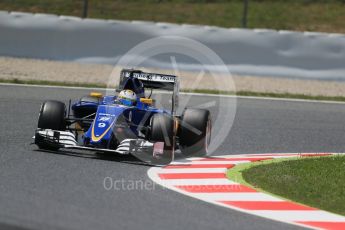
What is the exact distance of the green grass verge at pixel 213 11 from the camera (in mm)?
24859

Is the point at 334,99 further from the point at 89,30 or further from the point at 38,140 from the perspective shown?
the point at 38,140

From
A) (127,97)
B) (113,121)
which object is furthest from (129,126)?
(127,97)

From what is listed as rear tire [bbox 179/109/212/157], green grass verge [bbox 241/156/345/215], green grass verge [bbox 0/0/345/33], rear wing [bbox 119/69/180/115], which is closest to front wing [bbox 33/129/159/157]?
rear tire [bbox 179/109/212/157]

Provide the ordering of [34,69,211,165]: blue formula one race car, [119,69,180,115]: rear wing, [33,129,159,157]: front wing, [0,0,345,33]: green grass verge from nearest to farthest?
1. [33,129,159,157]: front wing
2. [34,69,211,165]: blue formula one race car
3. [119,69,180,115]: rear wing
4. [0,0,345,33]: green grass verge

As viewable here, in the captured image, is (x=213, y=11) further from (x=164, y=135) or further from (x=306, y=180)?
(x=306, y=180)

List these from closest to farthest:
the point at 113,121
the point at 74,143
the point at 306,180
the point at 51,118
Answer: the point at 306,180 → the point at 74,143 → the point at 113,121 → the point at 51,118

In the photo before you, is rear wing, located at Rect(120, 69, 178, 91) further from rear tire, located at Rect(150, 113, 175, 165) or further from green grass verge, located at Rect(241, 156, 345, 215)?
green grass verge, located at Rect(241, 156, 345, 215)

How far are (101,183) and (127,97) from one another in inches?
98.7

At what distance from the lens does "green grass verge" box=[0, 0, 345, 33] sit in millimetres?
24859

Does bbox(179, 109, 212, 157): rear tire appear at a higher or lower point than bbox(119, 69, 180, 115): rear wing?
lower

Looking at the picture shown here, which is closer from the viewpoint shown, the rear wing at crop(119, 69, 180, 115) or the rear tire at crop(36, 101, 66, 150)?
the rear tire at crop(36, 101, 66, 150)

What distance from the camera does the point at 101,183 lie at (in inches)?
356

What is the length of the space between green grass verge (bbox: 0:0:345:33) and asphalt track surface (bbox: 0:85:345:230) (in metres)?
9.21

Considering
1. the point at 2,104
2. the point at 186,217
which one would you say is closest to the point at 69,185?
the point at 186,217
